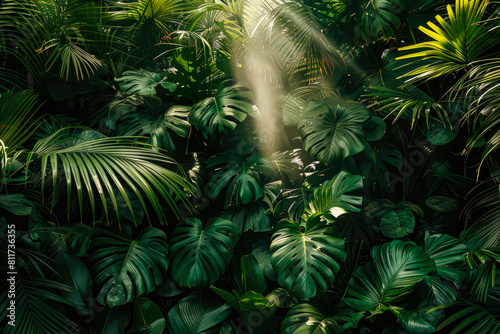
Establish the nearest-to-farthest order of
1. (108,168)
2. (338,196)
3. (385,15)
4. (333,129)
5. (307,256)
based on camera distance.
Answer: (108,168) → (307,256) → (338,196) → (385,15) → (333,129)

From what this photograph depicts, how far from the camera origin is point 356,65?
259 cm

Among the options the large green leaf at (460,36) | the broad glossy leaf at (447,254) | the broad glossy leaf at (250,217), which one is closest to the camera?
the large green leaf at (460,36)

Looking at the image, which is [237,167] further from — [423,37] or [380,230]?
[423,37]

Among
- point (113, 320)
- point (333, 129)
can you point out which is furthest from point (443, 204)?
point (113, 320)

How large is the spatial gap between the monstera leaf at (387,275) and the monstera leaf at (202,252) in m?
0.66

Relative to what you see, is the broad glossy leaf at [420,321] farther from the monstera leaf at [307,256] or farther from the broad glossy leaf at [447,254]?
the monstera leaf at [307,256]

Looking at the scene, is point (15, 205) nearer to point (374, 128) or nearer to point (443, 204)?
point (374, 128)

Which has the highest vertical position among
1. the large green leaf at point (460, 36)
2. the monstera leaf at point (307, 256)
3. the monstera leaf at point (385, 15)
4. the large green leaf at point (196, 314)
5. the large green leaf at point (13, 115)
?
the monstera leaf at point (385, 15)

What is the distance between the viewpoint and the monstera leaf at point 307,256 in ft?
6.15

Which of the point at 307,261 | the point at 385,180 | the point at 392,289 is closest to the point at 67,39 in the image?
the point at 307,261

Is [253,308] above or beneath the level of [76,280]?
beneath

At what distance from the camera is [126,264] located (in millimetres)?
2098

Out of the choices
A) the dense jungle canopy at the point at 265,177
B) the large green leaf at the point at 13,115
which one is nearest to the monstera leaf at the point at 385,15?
the dense jungle canopy at the point at 265,177

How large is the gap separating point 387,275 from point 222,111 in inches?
48.5
